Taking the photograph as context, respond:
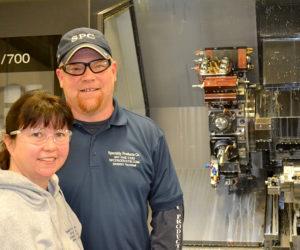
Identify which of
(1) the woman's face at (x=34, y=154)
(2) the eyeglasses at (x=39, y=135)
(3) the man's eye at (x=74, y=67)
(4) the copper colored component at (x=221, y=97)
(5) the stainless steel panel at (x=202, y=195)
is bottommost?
(5) the stainless steel panel at (x=202, y=195)

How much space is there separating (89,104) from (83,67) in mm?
156

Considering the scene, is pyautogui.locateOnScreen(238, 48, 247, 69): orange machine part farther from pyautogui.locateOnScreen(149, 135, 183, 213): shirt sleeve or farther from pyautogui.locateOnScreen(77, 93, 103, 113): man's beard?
pyautogui.locateOnScreen(77, 93, 103, 113): man's beard

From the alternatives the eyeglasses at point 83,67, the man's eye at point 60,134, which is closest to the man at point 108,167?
the eyeglasses at point 83,67

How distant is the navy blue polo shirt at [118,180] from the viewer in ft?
7.26

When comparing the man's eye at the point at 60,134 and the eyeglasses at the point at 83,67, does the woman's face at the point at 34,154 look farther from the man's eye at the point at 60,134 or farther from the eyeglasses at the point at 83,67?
the eyeglasses at the point at 83,67

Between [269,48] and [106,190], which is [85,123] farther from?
[269,48]

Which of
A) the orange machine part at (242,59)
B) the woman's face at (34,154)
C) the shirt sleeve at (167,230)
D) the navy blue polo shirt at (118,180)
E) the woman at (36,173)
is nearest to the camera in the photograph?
the woman at (36,173)

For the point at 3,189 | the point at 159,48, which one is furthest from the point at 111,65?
the point at 159,48

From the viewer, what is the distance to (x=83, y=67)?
2295 mm

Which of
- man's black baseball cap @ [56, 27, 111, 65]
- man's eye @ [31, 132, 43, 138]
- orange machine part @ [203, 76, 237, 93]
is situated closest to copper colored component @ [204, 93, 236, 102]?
orange machine part @ [203, 76, 237, 93]

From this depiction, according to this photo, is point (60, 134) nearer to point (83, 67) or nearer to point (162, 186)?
point (83, 67)

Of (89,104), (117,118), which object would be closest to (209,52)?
(117,118)

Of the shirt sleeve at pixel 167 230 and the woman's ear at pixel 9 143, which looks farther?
the shirt sleeve at pixel 167 230

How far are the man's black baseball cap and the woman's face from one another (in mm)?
455
